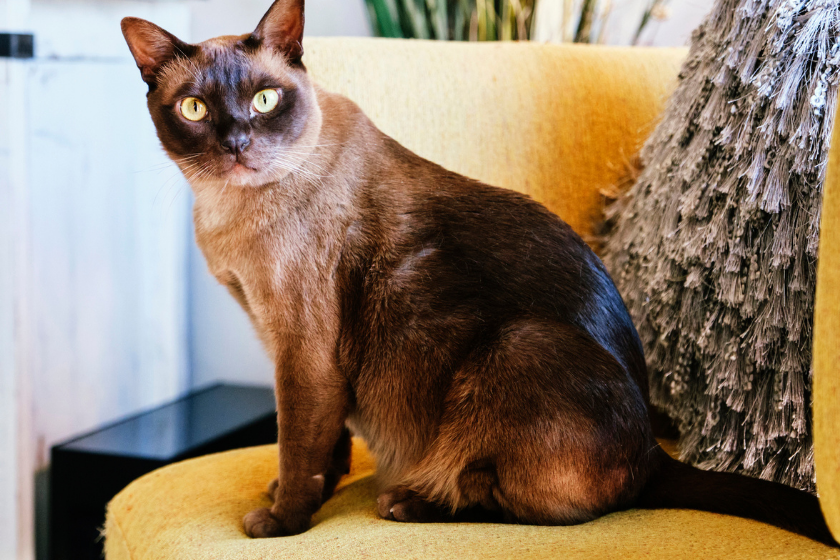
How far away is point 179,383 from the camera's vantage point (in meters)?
2.16

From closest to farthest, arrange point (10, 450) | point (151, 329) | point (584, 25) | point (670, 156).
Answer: point (670, 156), point (10, 450), point (584, 25), point (151, 329)

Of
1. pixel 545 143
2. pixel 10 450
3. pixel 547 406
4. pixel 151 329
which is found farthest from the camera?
pixel 151 329

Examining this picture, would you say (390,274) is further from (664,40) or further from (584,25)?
(664,40)

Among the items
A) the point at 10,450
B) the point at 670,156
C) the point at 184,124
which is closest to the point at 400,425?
the point at 184,124

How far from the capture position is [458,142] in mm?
1339

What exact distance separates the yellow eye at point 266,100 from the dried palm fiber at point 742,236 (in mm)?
623

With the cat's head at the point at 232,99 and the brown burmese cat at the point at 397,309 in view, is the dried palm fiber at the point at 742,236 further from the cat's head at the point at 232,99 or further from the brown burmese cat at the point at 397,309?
the cat's head at the point at 232,99

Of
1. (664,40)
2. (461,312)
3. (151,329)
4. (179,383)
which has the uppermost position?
(664,40)

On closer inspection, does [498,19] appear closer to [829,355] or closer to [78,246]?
[78,246]

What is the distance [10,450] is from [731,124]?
1.61 metres

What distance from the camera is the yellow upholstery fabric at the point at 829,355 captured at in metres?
0.57

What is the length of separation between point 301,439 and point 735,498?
55 centimetres

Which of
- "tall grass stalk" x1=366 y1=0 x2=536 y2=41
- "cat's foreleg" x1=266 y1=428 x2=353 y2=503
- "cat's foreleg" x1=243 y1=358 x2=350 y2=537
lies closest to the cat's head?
"cat's foreleg" x1=243 y1=358 x2=350 y2=537

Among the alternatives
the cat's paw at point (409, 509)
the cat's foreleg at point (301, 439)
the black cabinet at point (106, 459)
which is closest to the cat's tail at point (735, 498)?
the cat's paw at point (409, 509)
